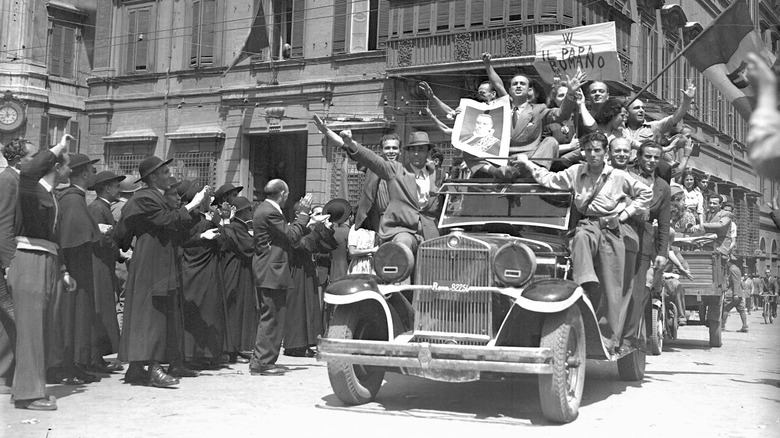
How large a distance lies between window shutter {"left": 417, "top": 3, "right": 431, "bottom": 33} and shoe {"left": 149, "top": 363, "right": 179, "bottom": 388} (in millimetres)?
17712

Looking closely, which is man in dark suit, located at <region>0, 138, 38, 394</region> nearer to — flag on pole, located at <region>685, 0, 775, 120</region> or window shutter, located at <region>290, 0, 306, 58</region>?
flag on pole, located at <region>685, 0, 775, 120</region>

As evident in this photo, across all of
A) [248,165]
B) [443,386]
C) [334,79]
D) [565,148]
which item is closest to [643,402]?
[443,386]

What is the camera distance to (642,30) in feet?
90.6

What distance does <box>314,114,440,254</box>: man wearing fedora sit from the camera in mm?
8234

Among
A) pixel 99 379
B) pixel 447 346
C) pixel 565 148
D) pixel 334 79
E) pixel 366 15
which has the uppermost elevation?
pixel 366 15

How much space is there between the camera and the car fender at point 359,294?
7.35m

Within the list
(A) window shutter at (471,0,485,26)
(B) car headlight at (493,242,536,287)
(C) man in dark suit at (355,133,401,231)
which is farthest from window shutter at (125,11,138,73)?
(B) car headlight at (493,242,536,287)

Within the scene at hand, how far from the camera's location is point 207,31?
28.8 metres

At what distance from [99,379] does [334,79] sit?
1828cm

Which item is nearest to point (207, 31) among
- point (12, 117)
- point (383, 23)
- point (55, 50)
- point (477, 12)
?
point (383, 23)

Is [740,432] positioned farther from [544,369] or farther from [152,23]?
[152,23]

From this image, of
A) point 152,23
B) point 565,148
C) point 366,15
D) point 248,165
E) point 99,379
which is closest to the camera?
point 99,379

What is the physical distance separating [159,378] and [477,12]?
57.0ft

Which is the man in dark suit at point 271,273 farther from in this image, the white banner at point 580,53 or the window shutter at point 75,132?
the window shutter at point 75,132
